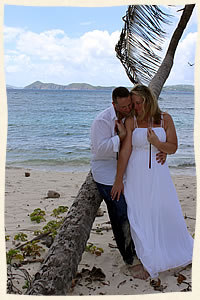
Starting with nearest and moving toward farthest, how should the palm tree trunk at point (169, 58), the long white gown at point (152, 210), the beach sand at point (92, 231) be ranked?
the beach sand at point (92, 231)
the long white gown at point (152, 210)
the palm tree trunk at point (169, 58)

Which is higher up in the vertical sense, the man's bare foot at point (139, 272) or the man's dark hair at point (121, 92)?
the man's dark hair at point (121, 92)

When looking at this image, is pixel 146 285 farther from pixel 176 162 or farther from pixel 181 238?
pixel 176 162

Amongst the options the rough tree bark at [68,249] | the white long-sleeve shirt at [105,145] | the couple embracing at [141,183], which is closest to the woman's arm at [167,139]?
the couple embracing at [141,183]

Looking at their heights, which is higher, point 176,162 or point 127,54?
point 127,54

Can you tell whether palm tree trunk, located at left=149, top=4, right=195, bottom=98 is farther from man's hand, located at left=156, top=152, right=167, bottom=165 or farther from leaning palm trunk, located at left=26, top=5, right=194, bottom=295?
leaning palm trunk, located at left=26, top=5, right=194, bottom=295

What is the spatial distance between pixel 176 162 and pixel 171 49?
19.1ft

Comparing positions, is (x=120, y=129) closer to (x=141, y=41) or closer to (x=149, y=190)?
(x=149, y=190)

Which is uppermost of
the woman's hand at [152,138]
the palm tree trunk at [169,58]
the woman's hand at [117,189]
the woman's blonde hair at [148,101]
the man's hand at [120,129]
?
the palm tree trunk at [169,58]

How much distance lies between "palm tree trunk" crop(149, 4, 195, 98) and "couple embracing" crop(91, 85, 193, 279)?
4.65ft

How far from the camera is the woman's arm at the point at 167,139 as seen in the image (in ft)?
10.5

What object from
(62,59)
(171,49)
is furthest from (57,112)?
(171,49)

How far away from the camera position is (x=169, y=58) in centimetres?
509

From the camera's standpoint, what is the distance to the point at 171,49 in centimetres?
514

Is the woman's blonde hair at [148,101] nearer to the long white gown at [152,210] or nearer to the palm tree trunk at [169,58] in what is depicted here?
the long white gown at [152,210]
